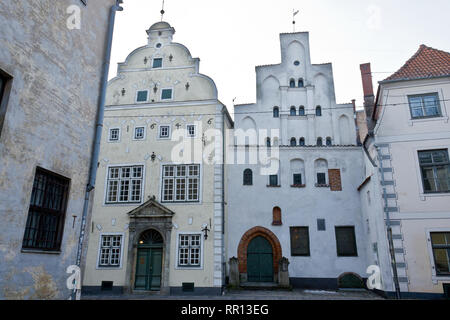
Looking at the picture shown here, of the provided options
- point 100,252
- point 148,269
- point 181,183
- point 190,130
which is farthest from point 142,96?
point 148,269

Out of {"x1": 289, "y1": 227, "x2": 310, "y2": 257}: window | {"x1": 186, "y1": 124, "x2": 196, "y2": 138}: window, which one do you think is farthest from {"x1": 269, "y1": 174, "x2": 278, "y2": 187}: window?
→ {"x1": 186, "y1": 124, "x2": 196, "y2": 138}: window

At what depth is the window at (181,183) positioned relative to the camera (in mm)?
17125

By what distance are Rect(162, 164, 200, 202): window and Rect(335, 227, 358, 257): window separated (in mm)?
7911

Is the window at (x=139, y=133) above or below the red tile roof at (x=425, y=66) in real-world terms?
below

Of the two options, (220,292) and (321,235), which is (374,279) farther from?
(220,292)

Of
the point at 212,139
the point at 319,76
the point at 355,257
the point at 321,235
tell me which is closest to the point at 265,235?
the point at 321,235

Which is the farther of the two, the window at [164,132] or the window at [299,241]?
the window at [164,132]

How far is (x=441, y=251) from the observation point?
1291 centimetres

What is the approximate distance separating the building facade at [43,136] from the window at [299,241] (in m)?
12.3

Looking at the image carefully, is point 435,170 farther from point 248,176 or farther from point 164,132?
point 164,132

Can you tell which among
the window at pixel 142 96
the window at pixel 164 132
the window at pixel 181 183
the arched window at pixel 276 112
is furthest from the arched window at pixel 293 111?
the window at pixel 142 96

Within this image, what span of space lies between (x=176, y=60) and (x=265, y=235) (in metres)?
11.2

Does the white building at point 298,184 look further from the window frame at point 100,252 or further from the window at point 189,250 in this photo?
the window frame at point 100,252

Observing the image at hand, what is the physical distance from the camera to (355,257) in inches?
679
